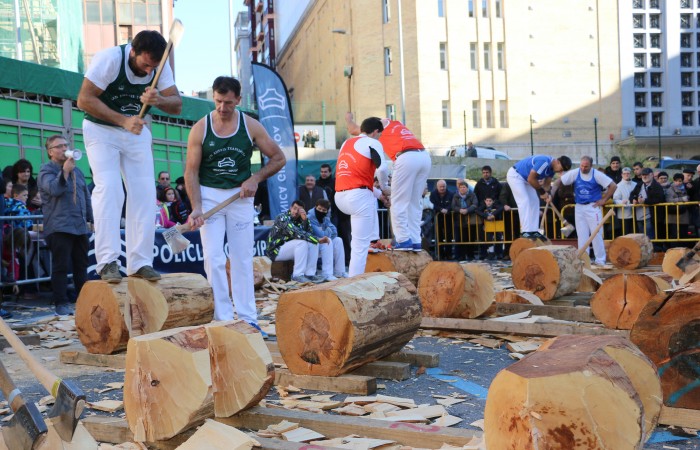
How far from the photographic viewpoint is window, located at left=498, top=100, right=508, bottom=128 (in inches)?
2120

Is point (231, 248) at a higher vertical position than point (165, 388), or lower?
higher

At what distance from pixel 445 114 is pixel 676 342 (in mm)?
49093

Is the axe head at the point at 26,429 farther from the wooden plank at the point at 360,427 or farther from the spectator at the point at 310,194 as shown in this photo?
the spectator at the point at 310,194

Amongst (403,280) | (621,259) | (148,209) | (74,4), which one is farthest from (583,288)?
(74,4)

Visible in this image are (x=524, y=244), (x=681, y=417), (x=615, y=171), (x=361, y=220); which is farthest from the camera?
(x=615, y=171)

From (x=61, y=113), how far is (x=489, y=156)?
2515 cm

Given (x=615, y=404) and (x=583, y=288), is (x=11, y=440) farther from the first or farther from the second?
(x=583, y=288)

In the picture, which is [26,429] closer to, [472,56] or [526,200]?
[526,200]

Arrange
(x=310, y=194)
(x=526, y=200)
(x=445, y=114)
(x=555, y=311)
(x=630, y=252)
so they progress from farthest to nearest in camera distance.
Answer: (x=445, y=114) → (x=310, y=194) → (x=630, y=252) → (x=526, y=200) → (x=555, y=311)

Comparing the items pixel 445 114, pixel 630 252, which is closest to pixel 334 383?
pixel 630 252

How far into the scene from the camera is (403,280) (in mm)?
6023

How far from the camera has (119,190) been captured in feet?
19.9

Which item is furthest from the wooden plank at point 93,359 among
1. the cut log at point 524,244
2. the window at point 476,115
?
the window at point 476,115

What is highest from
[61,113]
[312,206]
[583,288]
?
[61,113]
